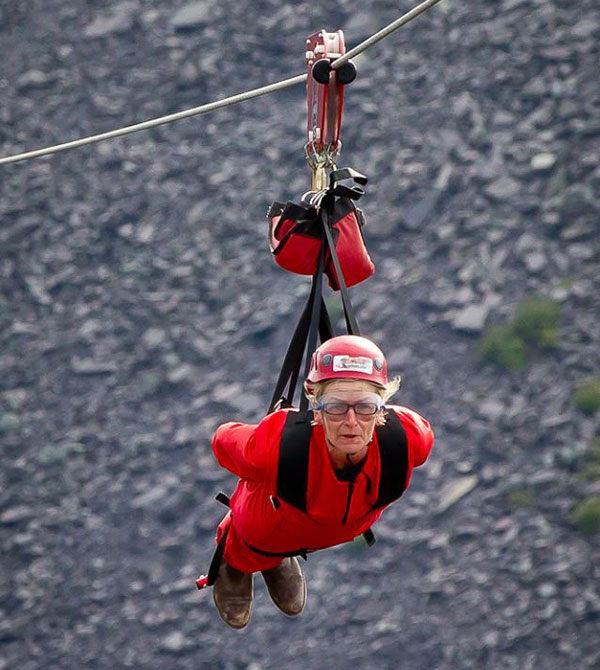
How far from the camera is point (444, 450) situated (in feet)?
92.2

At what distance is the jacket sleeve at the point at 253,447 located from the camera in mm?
6191

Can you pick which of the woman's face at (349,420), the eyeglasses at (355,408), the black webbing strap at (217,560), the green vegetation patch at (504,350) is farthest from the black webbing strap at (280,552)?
the green vegetation patch at (504,350)

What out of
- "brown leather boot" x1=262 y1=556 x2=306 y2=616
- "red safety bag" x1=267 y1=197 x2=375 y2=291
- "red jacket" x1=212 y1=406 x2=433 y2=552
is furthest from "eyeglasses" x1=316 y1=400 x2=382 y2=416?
"brown leather boot" x1=262 y1=556 x2=306 y2=616

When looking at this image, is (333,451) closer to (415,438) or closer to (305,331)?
(415,438)

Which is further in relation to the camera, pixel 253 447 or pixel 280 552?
pixel 280 552

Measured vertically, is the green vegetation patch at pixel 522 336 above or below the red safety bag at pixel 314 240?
below

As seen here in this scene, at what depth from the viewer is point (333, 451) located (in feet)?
20.3

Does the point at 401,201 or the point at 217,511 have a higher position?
the point at 401,201

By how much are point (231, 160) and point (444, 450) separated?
8.91m

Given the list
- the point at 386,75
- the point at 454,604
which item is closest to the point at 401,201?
the point at 386,75

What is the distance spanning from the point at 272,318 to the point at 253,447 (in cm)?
2404

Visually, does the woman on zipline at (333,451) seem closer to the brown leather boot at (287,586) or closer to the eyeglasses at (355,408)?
the eyeglasses at (355,408)

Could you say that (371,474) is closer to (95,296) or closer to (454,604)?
(454,604)

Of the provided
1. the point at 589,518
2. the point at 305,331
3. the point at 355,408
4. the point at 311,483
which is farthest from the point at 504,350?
the point at 355,408
